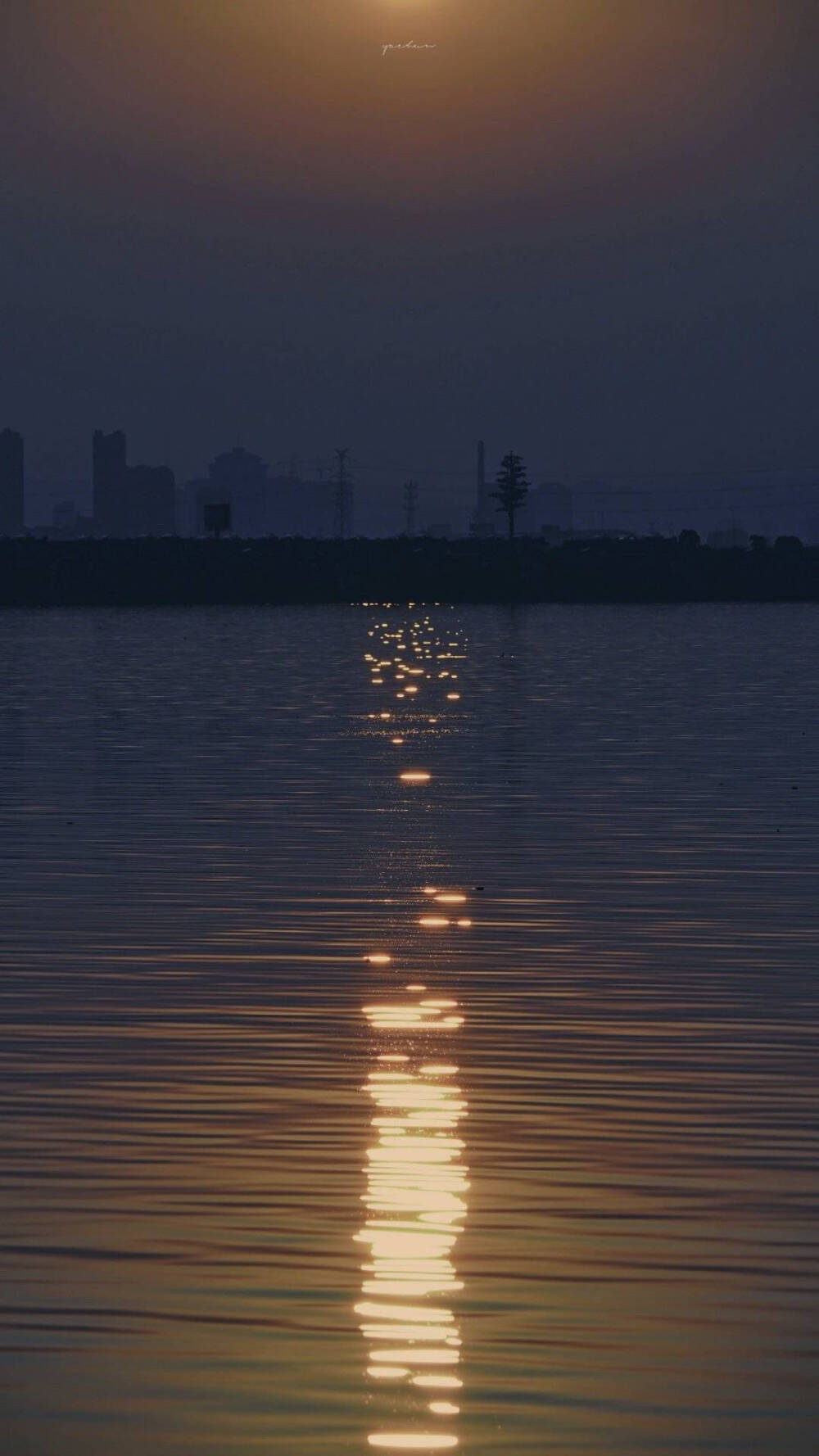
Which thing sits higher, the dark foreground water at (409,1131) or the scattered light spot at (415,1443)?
the scattered light spot at (415,1443)

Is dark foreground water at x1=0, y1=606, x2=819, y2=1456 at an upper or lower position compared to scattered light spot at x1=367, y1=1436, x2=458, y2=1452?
lower

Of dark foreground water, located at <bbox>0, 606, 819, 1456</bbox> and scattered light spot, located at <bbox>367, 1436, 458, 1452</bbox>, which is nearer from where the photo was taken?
scattered light spot, located at <bbox>367, 1436, 458, 1452</bbox>

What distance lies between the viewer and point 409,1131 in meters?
16.2

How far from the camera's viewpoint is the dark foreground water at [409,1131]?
36.0 ft

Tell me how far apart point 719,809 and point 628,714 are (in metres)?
33.4

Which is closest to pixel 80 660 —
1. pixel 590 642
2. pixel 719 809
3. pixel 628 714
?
pixel 590 642

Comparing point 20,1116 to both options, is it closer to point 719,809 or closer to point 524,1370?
point 524,1370

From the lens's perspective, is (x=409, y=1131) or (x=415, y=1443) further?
(x=409, y=1131)

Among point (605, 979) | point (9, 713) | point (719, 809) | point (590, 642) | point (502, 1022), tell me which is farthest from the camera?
point (590, 642)

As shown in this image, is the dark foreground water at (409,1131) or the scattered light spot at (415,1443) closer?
the scattered light spot at (415,1443)

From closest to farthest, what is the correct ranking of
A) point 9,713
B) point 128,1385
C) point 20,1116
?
point 128,1385, point 20,1116, point 9,713

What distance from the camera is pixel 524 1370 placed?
11234 mm

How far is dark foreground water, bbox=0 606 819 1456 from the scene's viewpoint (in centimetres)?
1098

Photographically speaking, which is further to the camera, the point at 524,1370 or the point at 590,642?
the point at 590,642
